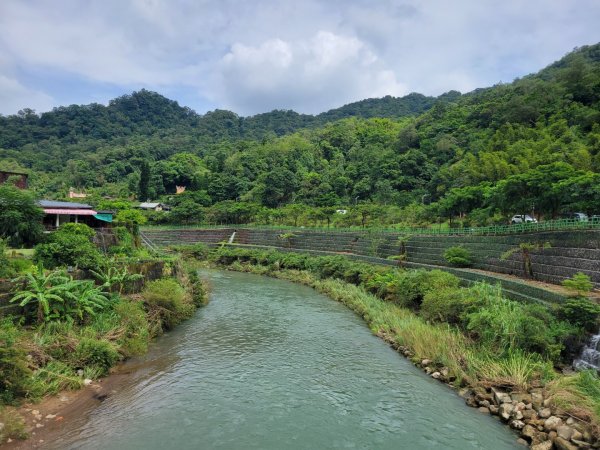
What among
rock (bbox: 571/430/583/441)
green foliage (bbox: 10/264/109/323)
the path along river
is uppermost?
green foliage (bbox: 10/264/109/323)

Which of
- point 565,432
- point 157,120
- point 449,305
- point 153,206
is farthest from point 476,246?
point 157,120

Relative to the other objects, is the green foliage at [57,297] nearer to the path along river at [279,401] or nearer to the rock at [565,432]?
the path along river at [279,401]

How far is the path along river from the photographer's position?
9.16 meters

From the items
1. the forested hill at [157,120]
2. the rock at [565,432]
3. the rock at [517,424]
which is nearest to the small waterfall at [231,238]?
the rock at [517,424]

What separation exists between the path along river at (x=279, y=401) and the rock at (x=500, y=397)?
57 cm

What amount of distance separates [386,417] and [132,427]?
20.4ft

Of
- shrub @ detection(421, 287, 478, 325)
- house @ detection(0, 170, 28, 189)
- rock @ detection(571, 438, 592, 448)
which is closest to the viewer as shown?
rock @ detection(571, 438, 592, 448)

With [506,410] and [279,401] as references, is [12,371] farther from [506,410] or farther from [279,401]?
[506,410]

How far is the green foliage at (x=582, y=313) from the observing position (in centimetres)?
1174

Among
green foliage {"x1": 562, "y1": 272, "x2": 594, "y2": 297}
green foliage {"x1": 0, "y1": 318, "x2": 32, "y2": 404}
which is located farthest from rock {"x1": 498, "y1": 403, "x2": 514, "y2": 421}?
green foliage {"x1": 0, "y1": 318, "x2": 32, "y2": 404}

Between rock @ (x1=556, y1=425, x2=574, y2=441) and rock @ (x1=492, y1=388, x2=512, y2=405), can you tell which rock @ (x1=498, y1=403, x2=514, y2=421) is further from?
rock @ (x1=556, y1=425, x2=574, y2=441)

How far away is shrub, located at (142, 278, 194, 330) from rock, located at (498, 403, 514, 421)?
1315 cm

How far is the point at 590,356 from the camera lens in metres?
11.2

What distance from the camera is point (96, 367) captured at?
1212 cm
